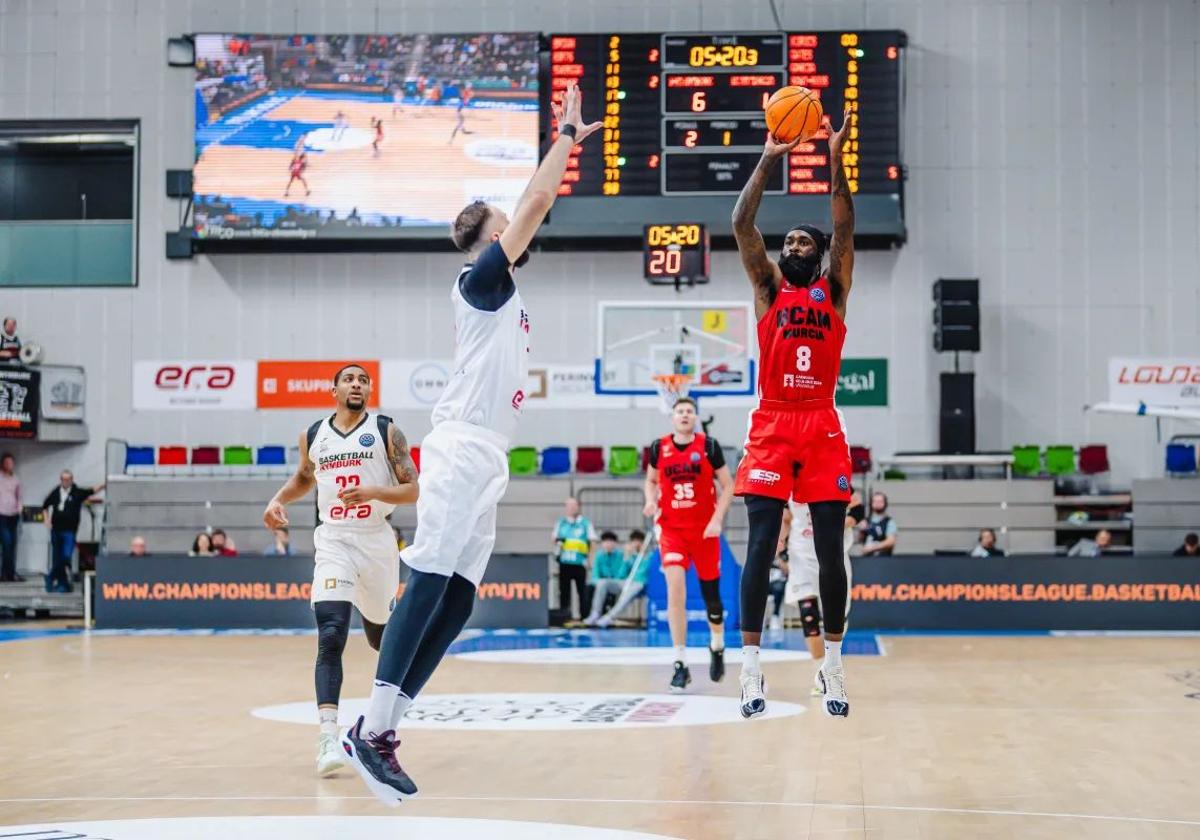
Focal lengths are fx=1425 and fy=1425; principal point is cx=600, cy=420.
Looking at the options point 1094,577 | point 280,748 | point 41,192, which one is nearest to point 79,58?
point 41,192

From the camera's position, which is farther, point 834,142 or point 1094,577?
point 1094,577

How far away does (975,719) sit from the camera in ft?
31.5

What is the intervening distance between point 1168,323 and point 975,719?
59.2 feet

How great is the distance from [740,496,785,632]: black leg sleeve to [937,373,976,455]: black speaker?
17803mm

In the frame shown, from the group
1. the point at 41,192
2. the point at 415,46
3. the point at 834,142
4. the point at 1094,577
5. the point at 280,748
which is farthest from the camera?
the point at 41,192

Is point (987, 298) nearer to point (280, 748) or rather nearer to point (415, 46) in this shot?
point (415, 46)

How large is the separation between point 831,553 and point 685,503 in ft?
15.2

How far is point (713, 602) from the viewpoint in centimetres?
1155

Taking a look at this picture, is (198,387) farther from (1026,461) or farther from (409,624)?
(409,624)

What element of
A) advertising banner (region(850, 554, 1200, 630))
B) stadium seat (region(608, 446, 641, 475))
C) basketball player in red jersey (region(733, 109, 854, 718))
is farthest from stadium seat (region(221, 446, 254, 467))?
basketball player in red jersey (region(733, 109, 854, 718))

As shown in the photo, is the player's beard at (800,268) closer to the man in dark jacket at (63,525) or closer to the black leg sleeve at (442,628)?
the black leg sleeve at (442,628)

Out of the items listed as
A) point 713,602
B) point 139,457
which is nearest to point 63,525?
point 139,457

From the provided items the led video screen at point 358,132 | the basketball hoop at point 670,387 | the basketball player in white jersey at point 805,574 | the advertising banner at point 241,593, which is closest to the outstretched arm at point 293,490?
the basketball player in white jersey at point 805,574

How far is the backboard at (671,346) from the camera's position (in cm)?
2172
